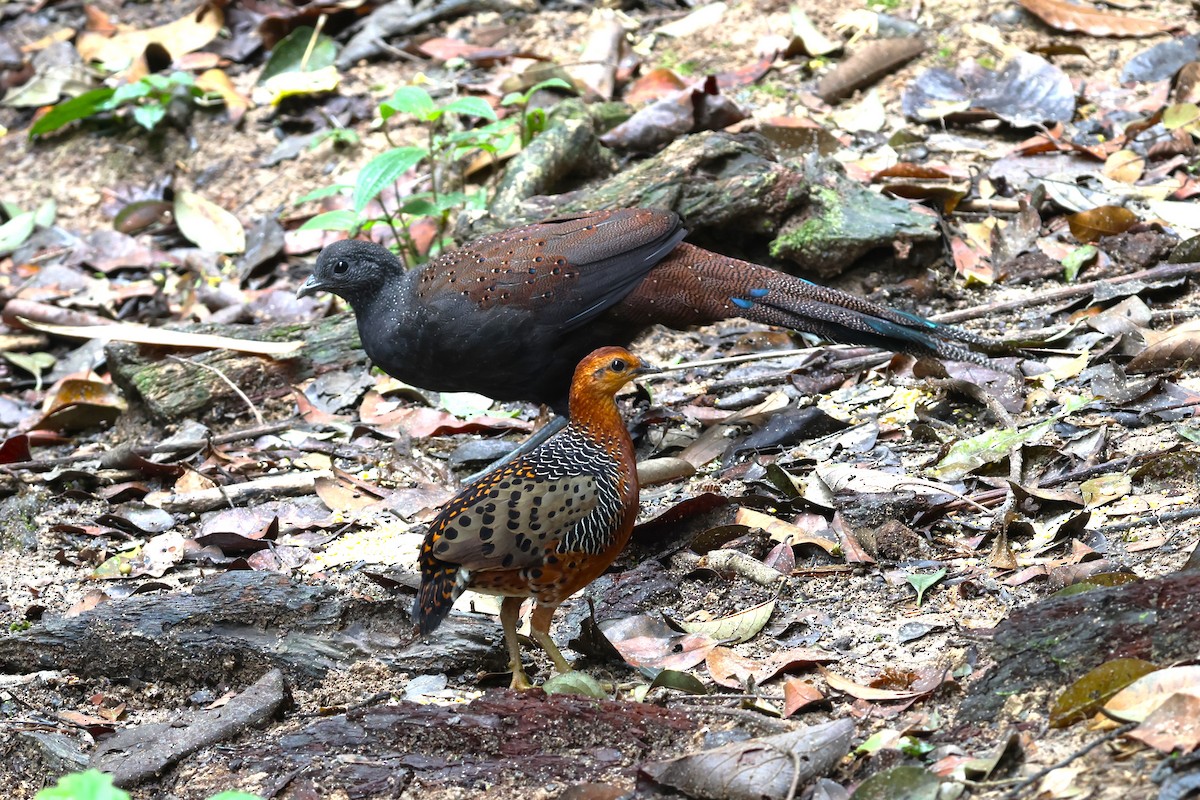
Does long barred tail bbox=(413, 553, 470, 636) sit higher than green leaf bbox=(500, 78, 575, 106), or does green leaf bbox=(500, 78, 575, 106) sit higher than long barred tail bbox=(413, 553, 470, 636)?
green leaf bbox=(500, 78, 575, 106)

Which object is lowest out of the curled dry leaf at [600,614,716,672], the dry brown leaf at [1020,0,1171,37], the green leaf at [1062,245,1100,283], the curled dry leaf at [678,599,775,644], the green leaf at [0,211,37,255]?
the green leaf at [0,211,37,255]

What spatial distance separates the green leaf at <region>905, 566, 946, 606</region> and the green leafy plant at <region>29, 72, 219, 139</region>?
6.07m

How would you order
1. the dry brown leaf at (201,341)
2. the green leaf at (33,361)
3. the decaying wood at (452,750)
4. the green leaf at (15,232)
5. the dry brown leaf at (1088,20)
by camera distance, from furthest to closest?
the green leaf at (15,232)
the dry brown leaf at (1088,20)
the green leaf at (33,361)
the dry brown leaf at (201,341)
the decaying wood at (452,750)

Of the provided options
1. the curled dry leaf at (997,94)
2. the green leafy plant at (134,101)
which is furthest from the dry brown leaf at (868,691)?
the green leafy plant at (134,101)

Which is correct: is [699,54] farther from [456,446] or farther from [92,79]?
[92,79]

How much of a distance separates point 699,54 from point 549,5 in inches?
50.2

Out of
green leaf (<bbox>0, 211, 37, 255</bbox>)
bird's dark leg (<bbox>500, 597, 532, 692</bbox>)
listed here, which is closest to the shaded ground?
bird's dark leg (<bbox>500, 597, 532, 692</bbox>)

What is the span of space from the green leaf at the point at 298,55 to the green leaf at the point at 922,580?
6.06 metres

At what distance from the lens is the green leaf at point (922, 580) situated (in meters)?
3.66

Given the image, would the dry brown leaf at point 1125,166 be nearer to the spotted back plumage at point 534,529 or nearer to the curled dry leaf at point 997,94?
the curled dry leaf at point 997,94

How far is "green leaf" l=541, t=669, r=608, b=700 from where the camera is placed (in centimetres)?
331

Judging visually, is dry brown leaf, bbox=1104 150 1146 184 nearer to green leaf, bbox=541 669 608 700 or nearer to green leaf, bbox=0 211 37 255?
green leaf, bbox=541 669 608 700

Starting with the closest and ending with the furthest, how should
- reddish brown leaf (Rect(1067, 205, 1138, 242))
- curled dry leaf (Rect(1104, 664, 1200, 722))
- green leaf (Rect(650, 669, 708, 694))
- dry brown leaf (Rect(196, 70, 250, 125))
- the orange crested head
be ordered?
curled dry leaf (Rect(1104, 664, 1200, 722))
green leaf (Rect(650, 669, 708, 694))
the orange crested head
reddish brown leaf (Rect(1067, 205, 1138, 242))
dry brown leaf (Rect(196, 70, 250, 125))

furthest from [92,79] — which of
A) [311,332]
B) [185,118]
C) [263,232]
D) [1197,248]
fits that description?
[1197,248]
